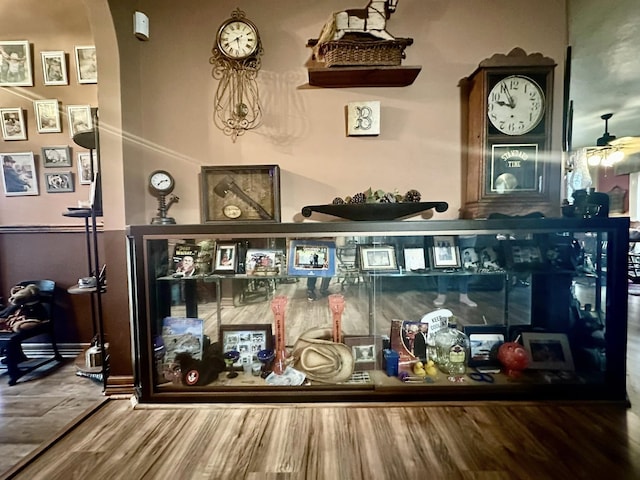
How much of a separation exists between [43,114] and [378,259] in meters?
2.80

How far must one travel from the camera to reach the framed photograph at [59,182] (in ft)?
7.72

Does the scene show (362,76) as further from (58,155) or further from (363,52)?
(58,155)

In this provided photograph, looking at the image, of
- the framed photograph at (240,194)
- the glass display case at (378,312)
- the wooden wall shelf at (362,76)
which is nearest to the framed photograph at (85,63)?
the framed photograph at (240,194)

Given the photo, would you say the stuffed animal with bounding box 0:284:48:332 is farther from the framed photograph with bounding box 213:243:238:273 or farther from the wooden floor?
the framed photograph with bounding box 213:243:238:273

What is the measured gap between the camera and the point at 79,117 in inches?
90.7

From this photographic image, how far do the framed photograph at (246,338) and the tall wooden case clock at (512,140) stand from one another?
57.1 inches

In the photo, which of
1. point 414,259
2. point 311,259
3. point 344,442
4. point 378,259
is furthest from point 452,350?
point 311,259

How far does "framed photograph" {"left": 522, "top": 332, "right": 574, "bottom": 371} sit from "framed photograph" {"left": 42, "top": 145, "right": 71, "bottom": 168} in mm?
3487

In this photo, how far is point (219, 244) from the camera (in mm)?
1785

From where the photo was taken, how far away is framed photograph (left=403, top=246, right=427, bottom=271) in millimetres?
1752

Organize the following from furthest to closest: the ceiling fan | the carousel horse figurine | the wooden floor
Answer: the ceiling fan
the carousel horse figurine
the wooden floor

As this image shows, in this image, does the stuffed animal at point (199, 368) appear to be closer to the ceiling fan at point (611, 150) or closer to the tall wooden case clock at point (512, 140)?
the tall wooden case clock at point (512, 140)

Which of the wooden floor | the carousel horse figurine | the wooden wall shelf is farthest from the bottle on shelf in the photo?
the carousel horse figurine

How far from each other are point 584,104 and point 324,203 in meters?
4.02
